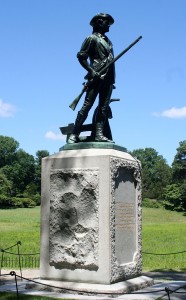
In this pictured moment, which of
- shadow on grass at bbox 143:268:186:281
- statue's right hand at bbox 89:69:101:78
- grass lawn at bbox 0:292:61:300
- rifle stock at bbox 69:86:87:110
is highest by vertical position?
statue's right hand at bbox 89:69:101:78

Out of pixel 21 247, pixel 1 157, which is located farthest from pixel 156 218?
pixel 1 157

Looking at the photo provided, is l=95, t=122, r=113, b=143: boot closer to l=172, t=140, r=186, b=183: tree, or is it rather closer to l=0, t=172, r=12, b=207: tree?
l=0, t=172, r=12, b=207: tree

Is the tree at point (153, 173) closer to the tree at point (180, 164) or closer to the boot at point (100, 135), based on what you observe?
the tree at point (180, 164)

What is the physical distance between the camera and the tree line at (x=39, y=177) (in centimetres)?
7712

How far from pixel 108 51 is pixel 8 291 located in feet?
18.1

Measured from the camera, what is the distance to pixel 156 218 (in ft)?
194

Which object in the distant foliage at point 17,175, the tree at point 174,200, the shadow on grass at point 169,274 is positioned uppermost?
the distant foliage at point 17,175

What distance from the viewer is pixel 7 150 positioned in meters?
100

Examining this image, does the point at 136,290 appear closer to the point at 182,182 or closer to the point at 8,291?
the point at 8,291

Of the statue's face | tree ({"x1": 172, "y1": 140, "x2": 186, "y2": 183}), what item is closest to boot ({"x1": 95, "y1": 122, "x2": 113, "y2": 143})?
the statue's face

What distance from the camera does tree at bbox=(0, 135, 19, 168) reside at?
99.8m

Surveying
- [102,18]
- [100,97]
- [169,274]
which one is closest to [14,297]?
[100,97]

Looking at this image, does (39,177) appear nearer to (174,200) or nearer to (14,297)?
(174,200)

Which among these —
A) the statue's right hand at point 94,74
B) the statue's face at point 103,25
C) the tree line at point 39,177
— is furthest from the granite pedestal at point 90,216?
the tree line at point 39,177
